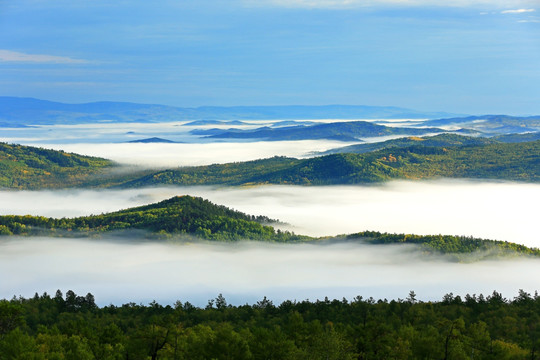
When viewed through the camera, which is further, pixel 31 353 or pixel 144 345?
pixel 144 345

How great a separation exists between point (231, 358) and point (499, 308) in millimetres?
90401

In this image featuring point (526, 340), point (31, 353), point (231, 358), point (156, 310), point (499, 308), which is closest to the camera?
point (31, 353)

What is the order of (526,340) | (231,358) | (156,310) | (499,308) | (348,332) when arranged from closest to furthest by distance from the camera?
1. (231,358)
2. (348,332)
3. (526,340)
4. (499,308)
5. (156,310)

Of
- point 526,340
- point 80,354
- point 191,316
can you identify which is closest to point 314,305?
point 191,316

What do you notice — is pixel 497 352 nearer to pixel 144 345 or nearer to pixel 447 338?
pixel 447 338

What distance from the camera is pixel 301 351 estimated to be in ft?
306

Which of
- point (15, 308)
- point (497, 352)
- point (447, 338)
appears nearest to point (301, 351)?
point (447, 338)

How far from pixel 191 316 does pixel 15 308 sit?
2244 inches

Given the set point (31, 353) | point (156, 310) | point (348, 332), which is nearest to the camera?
point (31, 353)

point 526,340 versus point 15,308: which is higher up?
point 15,308

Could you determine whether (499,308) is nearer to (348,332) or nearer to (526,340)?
(526,340)

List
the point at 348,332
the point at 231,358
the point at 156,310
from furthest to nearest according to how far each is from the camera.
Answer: the point at 156,310 < the point at 348,332 < the point at 231,358

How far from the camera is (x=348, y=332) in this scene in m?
106

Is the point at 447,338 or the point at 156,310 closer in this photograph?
the point at 447,338
